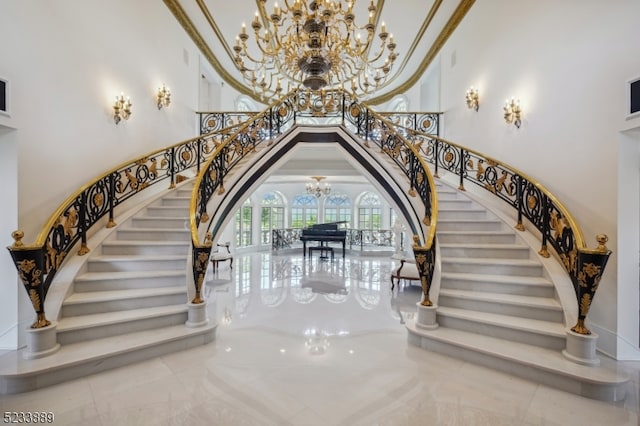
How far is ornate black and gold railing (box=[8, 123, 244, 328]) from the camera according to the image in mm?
2672

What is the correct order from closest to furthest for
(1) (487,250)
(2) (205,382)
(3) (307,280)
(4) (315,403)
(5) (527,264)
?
(4) (315,403)
(2) (205,382)
(5) (527,264)
(1) (487,250)
(3) (307,280)

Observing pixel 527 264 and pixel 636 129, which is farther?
pixel 527 264

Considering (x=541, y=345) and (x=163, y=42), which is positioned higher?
(x=163, y=42)

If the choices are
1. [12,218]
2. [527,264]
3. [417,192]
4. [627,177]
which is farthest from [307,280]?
[627,177]

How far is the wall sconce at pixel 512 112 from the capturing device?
4.71 m

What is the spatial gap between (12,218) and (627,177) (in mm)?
6505

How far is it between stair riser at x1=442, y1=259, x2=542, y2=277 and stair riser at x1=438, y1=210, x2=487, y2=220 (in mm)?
1160

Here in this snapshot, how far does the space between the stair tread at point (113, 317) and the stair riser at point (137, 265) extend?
60 centimetres

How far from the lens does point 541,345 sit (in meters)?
2.95

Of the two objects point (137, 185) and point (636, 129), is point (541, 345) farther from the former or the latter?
point (137, 185)

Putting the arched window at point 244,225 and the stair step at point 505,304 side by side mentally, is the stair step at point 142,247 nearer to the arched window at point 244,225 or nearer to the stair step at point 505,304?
the stair step at point 505,304

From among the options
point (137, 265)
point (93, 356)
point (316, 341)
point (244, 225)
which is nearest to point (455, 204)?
point (316, 341)

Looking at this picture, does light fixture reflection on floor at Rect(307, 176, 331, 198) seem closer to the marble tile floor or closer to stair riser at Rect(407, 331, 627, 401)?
the marble tile floor

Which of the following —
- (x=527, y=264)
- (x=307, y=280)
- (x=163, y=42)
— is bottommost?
(x=307, y=280)
